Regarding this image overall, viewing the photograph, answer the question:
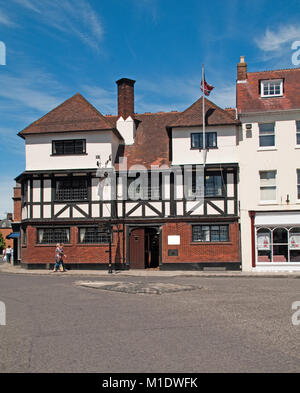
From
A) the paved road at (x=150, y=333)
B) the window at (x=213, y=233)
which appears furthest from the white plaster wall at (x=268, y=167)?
the paved road at (x=150, y=333)

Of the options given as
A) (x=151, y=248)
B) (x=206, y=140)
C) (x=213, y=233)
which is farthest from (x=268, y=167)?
(x=151, y=248)

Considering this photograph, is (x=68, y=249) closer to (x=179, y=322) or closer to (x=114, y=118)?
(x=114, y=118)

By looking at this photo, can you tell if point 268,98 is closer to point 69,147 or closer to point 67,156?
point 69,147

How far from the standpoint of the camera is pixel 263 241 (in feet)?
87.3

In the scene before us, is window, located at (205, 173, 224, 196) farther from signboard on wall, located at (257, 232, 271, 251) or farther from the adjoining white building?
signboard on wall, located at (257, 232, 271, 251)

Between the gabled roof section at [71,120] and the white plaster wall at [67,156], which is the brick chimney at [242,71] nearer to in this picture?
the gabled roof section at [71,120]

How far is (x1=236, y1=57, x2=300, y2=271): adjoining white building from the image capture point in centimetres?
2633

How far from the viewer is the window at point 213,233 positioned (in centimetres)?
2720

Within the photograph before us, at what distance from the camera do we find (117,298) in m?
14.5

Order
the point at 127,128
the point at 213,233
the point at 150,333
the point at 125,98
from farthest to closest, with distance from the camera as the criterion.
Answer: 1. the point at 125,98
2. the point at 127,128
3. the point at 213,233
4. the point at 150,333

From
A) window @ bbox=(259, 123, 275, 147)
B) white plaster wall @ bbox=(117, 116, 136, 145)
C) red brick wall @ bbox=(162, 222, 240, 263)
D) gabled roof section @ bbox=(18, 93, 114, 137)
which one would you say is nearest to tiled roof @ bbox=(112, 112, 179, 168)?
white plaster wall @ bbox=(117, 116, 136, 145)

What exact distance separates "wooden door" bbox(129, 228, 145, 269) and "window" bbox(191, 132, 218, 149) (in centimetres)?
585

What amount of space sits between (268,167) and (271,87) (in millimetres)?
4973
